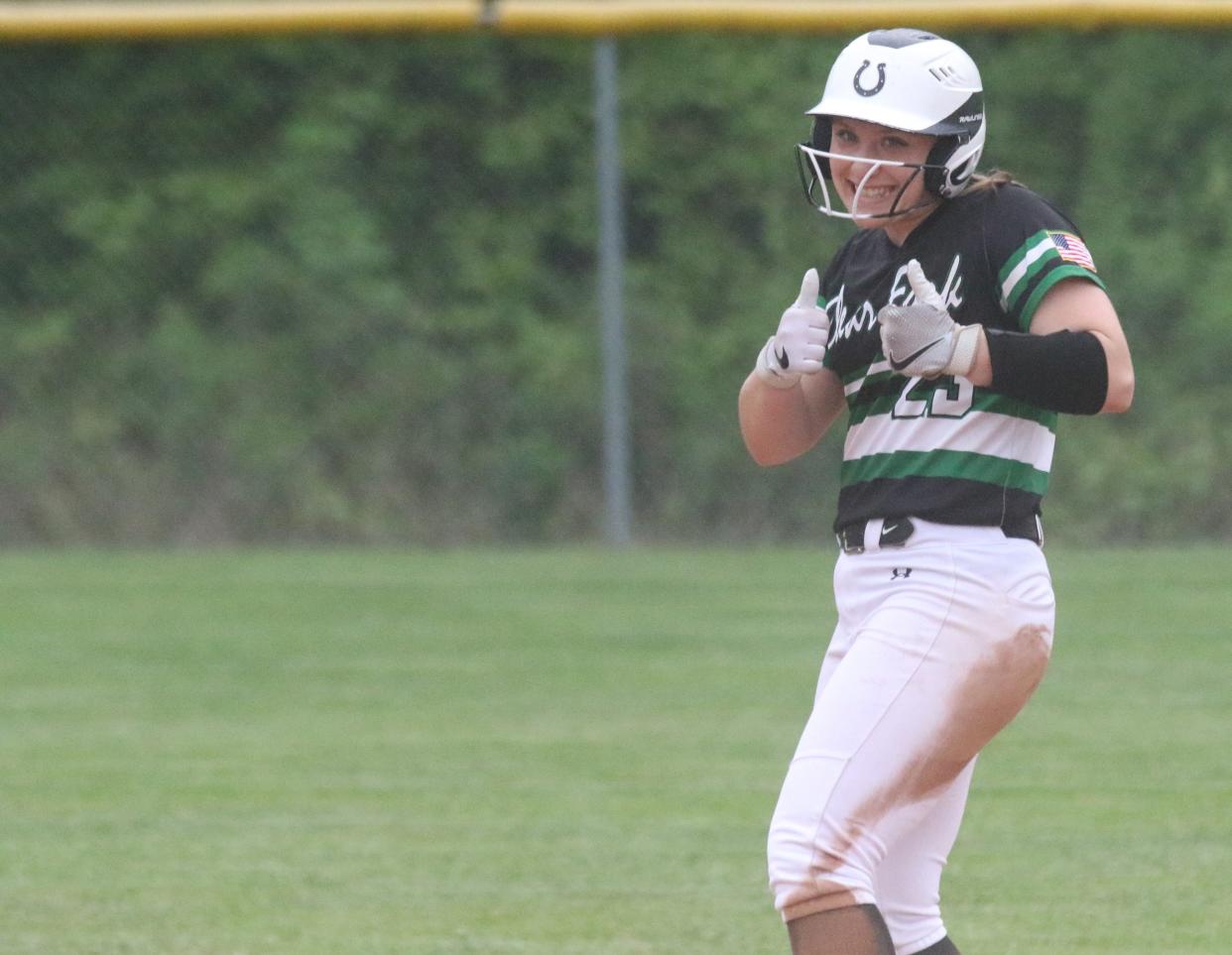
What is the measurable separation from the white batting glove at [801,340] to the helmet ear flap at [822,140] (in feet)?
0.56

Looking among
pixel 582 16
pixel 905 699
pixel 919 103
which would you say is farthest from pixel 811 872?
pixel 582 16

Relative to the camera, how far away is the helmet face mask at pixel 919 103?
357 centimetres

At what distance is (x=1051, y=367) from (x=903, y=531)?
36cm

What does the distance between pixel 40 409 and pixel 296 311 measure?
146cm

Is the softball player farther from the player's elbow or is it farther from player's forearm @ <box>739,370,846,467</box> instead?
player's forearm @ <box>739,370,846,467</box>

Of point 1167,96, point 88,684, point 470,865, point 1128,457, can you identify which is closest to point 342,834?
point 470,865

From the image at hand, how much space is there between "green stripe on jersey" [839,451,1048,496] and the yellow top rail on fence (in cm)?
768

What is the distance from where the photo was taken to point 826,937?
3338 mm

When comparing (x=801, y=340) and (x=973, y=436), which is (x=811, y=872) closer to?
(x=973, y=436)

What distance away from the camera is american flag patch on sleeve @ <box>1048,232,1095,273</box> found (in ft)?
11.3

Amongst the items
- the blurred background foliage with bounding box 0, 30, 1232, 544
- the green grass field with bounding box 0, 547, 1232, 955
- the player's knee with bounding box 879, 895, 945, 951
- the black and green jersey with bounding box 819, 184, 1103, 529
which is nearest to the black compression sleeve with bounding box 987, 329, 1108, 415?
the black and green jersey with bounding box 819, 184, 1103, 529

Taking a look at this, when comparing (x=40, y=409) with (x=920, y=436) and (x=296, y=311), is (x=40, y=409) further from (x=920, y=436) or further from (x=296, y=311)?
(x=920, y=436)

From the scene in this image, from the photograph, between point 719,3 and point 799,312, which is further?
point 719,3

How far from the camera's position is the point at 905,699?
3.41 m
